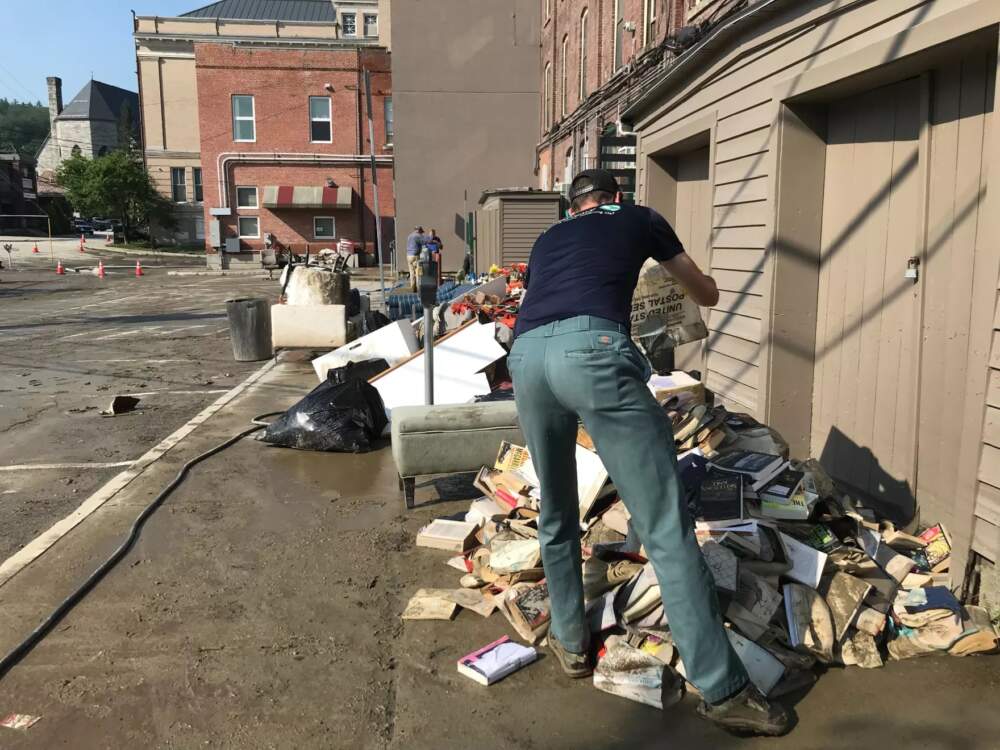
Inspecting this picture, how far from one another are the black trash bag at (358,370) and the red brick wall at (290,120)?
3084cm

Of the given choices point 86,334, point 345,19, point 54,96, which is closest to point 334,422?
point 86,334

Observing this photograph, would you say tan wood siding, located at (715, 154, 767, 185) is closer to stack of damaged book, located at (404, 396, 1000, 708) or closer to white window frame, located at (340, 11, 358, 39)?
stack of damaged book, located at (404, 396, 1000, 708)

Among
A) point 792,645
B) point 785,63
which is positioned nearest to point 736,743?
point 792,645

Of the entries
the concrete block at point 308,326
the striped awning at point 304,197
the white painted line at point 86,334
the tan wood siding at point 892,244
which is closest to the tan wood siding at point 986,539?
the tan wood siding at point 892,244

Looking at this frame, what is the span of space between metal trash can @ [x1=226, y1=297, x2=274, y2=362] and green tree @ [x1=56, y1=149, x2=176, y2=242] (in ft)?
139

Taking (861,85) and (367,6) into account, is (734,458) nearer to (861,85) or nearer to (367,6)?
(861,85)

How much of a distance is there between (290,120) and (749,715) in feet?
128

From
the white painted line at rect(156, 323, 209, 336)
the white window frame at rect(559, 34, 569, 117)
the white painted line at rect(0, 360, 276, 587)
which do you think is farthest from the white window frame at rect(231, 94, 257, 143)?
the white painted line at rect(0, 360, 276, 587)

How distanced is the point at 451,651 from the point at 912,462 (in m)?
2.66

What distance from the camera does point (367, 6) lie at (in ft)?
179

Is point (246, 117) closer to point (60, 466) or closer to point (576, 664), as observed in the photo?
point (60, 466)

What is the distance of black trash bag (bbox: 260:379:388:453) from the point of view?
6883mm

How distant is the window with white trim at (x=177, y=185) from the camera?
5056 centimetres

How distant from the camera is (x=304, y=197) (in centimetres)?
3784
